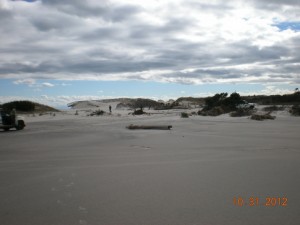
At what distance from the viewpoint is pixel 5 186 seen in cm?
500

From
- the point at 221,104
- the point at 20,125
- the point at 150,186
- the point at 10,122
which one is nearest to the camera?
the point at 150,186

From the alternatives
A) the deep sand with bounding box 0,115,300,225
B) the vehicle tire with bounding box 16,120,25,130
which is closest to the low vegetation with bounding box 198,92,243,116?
the vehicle tire with bounding box 16,120,25,130

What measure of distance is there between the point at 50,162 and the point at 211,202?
13.0 feet

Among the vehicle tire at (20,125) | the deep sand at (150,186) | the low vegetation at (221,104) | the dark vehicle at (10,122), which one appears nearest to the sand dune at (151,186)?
the deep sand at (150,186)

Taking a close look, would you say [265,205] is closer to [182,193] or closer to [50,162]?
[182,193]
